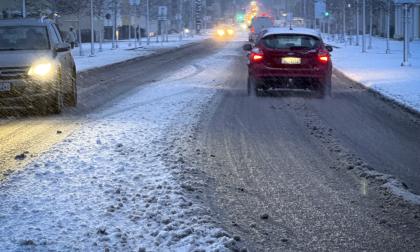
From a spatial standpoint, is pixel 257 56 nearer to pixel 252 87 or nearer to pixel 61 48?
pixel 252 87

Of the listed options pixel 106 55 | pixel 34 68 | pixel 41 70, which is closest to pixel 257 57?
pixel 41 70

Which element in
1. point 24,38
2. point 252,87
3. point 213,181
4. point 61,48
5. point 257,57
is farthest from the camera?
point 252,87

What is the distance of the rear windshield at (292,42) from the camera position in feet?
52.3

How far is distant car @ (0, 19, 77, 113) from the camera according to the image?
12305 mm

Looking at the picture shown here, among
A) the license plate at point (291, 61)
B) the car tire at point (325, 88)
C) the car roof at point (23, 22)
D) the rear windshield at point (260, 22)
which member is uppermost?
the rear windshield at point (260, 22)

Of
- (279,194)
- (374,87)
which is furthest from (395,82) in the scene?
(279,194)

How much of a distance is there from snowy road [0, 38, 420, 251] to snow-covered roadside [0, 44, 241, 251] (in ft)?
0.05

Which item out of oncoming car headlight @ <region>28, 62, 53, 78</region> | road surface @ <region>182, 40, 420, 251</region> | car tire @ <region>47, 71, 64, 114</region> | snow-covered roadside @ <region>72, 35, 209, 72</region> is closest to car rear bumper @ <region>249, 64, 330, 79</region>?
road surface @ <region>182, 40, 420, 251</region>

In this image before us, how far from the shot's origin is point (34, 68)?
488 inches

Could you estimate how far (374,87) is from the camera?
58.7 ft

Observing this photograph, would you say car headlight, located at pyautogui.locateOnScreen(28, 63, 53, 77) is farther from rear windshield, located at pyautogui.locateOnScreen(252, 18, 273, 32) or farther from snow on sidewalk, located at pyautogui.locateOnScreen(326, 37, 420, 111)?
rear windshield, located at pyautogui.locateOnScreen(252, 18, 273, 32)

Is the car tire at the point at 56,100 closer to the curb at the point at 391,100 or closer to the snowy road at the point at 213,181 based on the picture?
the snowy road at the point at 213,181

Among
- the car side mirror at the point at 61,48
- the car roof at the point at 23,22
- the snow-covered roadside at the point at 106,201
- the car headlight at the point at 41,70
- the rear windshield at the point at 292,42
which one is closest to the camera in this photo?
the snow-covered roadside at the point at 106,201

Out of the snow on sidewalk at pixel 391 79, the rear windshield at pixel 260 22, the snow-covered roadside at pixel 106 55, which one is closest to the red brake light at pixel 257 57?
the snow on sidewalk at pixel 391 79
